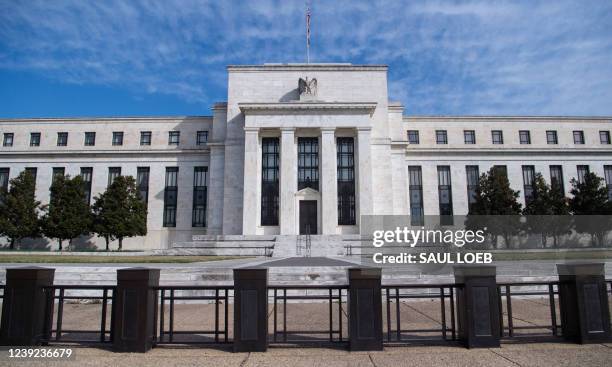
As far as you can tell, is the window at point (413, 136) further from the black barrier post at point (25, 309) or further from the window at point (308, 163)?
the black barrier post at point (25, 309)

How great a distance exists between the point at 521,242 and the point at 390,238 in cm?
1719

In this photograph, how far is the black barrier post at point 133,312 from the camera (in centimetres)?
755

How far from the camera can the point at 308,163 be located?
4284 centimetres

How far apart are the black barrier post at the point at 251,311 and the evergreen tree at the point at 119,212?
36.7 m

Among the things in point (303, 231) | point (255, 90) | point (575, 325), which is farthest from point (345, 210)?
point (575, 325)

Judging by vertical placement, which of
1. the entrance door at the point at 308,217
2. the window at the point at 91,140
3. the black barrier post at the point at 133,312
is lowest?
the black barrier post at the point at 133,312

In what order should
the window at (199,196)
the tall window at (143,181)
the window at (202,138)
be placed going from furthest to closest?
1. the window at (202,138)
2. the tall window at (143,181)
3. the window at (199,196)

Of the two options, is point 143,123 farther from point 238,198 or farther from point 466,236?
point 466,236

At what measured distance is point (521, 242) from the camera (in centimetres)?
4453

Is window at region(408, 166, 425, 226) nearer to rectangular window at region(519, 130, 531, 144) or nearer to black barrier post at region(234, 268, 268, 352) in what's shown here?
rectangular window at region(519, 130, 531, 144)

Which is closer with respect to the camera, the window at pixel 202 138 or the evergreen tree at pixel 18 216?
the evergreen tree at pixel 18 216

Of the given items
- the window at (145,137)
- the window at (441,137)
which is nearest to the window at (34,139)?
the window at (145,137)

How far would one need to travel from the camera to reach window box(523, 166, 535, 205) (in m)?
47.4

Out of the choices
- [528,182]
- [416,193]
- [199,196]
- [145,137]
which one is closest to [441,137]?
[416,193]
